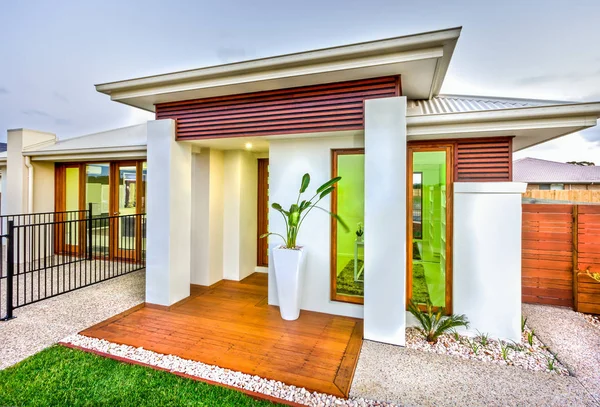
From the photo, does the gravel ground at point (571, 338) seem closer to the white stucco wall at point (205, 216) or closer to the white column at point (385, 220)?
the white column at point (385, 220)

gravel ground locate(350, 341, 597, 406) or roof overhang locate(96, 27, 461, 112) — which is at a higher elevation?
roof overhang locate(96, 27, 461, 112)

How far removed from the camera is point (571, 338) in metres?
3.64

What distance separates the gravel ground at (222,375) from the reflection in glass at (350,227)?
A: 1901 mm

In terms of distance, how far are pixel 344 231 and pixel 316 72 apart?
2292 mm

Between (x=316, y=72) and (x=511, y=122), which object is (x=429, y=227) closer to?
(x=511, y=122)

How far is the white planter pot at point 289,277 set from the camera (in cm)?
405

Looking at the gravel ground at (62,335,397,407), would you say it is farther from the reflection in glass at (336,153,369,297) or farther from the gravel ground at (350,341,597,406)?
the reflection in glass at (336,153,369,297)

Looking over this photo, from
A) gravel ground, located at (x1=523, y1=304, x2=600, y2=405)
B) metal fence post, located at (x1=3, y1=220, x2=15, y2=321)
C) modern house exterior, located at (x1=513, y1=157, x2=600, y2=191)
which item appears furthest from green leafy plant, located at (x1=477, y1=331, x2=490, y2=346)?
modern house exterior, located at (x1=513, y1=157, x2=600, y2=191)

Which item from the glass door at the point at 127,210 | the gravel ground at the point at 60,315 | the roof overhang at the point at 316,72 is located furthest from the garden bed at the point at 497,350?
the glass door at the point at 127,210

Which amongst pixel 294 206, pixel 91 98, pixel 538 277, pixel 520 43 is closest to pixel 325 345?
pixel 294 206

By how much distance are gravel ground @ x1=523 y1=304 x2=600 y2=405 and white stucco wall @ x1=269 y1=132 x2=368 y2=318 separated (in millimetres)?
2376

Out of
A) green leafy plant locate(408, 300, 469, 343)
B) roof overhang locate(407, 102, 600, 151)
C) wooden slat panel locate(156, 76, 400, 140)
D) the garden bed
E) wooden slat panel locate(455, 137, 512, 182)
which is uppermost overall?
wooden slat panel locate(156, 76, 400, 140)

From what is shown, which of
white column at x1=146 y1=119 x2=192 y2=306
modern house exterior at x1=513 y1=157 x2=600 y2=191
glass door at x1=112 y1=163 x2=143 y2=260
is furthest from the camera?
modern house exterior at x1=513 y1=157 x2=600 y2=191

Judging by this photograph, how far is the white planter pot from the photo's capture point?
159 inches
